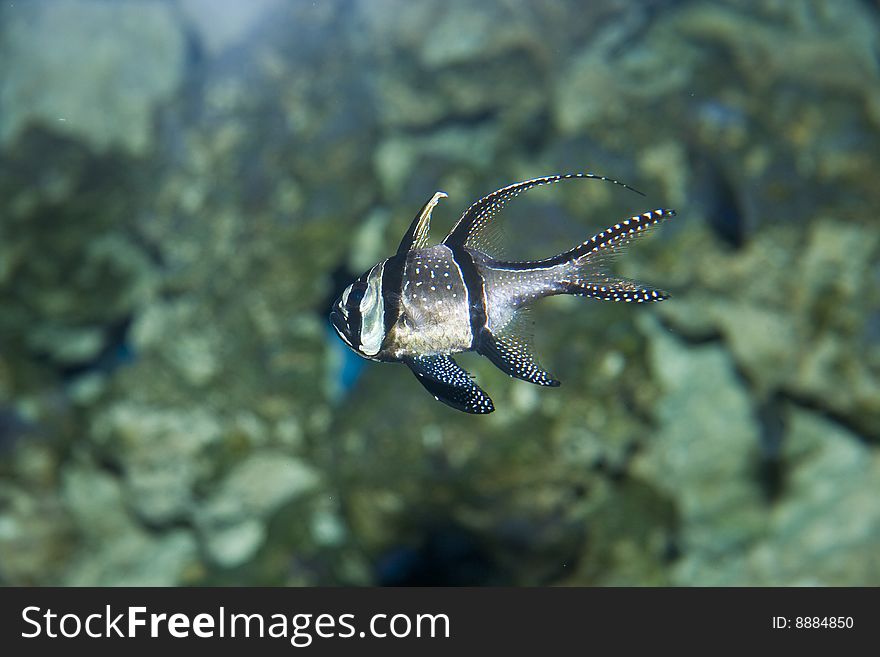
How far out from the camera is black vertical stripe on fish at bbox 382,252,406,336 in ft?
4.47

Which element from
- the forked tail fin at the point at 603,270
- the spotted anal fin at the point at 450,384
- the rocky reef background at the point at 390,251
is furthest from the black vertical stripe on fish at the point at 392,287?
the rocky reef background at the point at 390,251

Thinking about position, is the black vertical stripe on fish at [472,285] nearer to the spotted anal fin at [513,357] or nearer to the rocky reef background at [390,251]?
Result: the spotted anal fin at [513,357]

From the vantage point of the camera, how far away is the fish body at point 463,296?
135 centimetres

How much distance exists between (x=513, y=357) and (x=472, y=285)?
0.68 ft

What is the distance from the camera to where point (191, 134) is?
445 centimetres

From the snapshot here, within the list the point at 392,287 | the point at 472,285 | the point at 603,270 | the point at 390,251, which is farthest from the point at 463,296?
the point at 390,251

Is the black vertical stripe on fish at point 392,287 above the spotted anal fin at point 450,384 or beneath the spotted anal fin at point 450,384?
above

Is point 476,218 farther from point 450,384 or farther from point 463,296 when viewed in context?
point 450,384

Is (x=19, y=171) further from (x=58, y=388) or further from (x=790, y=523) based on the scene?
(x=790, y=523)

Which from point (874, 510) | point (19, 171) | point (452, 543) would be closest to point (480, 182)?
point (452, 543)

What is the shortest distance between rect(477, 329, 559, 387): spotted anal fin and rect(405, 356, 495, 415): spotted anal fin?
3.4 inches

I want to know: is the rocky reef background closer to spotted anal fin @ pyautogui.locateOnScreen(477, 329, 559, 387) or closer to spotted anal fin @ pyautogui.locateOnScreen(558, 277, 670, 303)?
spotted anal fin @ pyautogui.locateOnScreen(477, 329, 559, 387)

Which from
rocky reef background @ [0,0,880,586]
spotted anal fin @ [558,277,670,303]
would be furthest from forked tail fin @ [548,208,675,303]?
rocky reef background @ [0,0,880,586]

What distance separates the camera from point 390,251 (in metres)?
3.27
